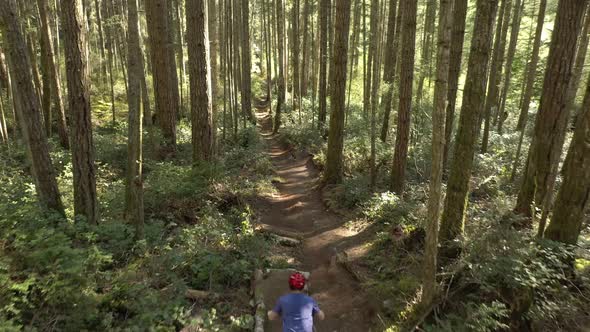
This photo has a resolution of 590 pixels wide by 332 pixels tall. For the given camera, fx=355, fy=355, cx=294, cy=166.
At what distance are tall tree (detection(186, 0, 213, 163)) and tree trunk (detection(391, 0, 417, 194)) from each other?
527 cm

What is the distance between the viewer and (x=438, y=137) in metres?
4.32

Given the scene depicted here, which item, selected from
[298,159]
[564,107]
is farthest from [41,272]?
[298,159]

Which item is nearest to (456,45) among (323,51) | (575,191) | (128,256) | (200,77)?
(575,191)

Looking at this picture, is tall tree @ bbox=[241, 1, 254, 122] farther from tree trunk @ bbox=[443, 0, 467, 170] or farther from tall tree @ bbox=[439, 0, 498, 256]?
tall tree @ bbox=[439, 0, 498, 256]

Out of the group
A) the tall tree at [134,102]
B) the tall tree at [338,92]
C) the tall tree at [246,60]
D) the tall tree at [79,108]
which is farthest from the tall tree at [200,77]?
the tall tree at [246,60]

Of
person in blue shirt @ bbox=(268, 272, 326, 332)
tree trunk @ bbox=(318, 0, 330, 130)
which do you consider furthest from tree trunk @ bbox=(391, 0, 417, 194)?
tree trunk @ bbox=(318, 0, 330, 130)

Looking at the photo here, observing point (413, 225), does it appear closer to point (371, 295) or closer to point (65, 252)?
point (371, 295)

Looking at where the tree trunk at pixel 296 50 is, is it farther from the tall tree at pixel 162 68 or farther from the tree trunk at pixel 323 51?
the tall tree at pixel 162 68

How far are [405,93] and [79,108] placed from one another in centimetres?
762

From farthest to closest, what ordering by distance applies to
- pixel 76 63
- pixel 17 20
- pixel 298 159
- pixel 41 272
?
pixel 298 159, pixel 76 63, pixel 17 20, pixel 41 272

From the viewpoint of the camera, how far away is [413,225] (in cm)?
775

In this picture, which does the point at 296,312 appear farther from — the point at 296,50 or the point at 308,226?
the point at 296,50

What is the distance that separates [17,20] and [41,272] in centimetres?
383

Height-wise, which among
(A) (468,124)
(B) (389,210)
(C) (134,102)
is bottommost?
(B) (389,210)
